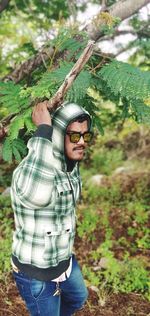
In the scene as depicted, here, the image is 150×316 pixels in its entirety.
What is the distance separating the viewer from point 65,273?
2910 mm

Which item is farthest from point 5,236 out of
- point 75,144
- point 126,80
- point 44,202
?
point 126,80

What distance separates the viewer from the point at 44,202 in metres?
2.42

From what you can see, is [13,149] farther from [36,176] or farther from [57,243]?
[57,243]

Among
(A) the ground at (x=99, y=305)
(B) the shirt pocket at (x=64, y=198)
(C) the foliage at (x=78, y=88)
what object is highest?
(C) the foliage at (x=78, y=88)

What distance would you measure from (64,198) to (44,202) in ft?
1.04

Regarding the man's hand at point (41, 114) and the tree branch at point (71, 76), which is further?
the man's hand at point (41, 114)

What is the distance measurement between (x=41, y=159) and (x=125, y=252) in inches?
158

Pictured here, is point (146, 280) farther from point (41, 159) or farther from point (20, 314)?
point (41, 159)

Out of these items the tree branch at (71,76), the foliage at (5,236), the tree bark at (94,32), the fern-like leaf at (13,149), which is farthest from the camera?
the foliage at (5,236)

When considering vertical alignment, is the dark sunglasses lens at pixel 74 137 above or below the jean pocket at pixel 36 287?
above

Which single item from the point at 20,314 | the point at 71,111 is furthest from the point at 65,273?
the point at 20,314

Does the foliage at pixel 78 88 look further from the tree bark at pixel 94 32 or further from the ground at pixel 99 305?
the ground at pixel 99 305

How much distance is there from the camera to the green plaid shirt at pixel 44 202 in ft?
7.90

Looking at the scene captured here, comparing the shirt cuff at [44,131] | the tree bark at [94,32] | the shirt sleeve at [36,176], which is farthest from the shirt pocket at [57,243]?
the tree bark at [94,32]
